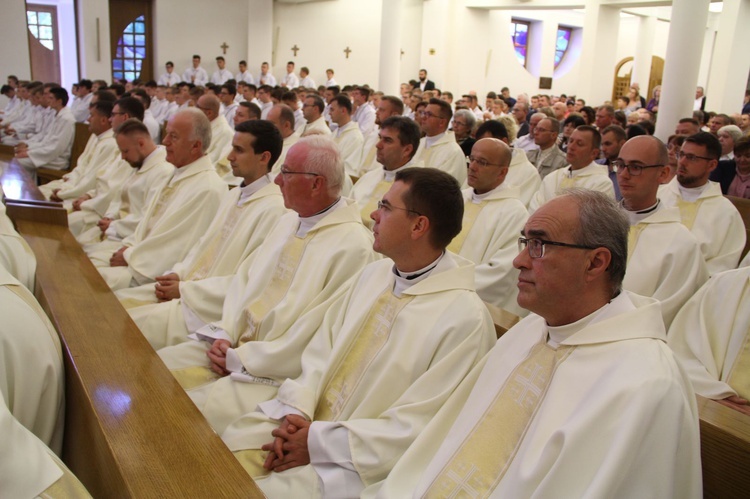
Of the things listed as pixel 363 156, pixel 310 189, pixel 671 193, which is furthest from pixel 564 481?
pixel 363 156

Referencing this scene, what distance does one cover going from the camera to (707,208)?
4.88 meters

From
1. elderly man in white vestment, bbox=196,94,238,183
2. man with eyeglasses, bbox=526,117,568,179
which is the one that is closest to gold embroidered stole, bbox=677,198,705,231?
man with eyeglasses, bbox=526,117,568,179

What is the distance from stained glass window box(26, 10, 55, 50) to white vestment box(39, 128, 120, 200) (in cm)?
A: 1363

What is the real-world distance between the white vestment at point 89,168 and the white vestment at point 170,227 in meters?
2.09

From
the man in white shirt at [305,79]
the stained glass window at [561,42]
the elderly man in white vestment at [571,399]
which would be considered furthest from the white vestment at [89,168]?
the stained glass window at [561,42]

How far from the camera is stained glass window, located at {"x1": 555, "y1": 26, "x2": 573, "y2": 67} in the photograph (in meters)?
24.0

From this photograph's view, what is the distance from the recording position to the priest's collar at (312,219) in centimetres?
343

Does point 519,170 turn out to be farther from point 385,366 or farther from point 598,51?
point 598,51

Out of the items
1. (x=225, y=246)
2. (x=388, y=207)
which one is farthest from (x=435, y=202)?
(x=225, y=246)

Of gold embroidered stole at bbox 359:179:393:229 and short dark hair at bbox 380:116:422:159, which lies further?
gold embroidered stole at bbox 359:179:393:229

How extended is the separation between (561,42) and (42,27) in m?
16.8

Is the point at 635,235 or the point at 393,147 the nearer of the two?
the point at 635,235

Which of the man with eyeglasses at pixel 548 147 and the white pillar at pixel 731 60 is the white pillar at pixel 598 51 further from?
the man with eyeglasses at pixel 548 147

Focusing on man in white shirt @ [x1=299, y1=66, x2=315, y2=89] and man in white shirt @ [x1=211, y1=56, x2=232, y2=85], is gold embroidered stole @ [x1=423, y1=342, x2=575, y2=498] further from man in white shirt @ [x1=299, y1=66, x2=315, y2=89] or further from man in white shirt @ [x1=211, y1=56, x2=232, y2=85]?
man in white shirt @ [x1=211, y1=56, x2=232, y2=85]
